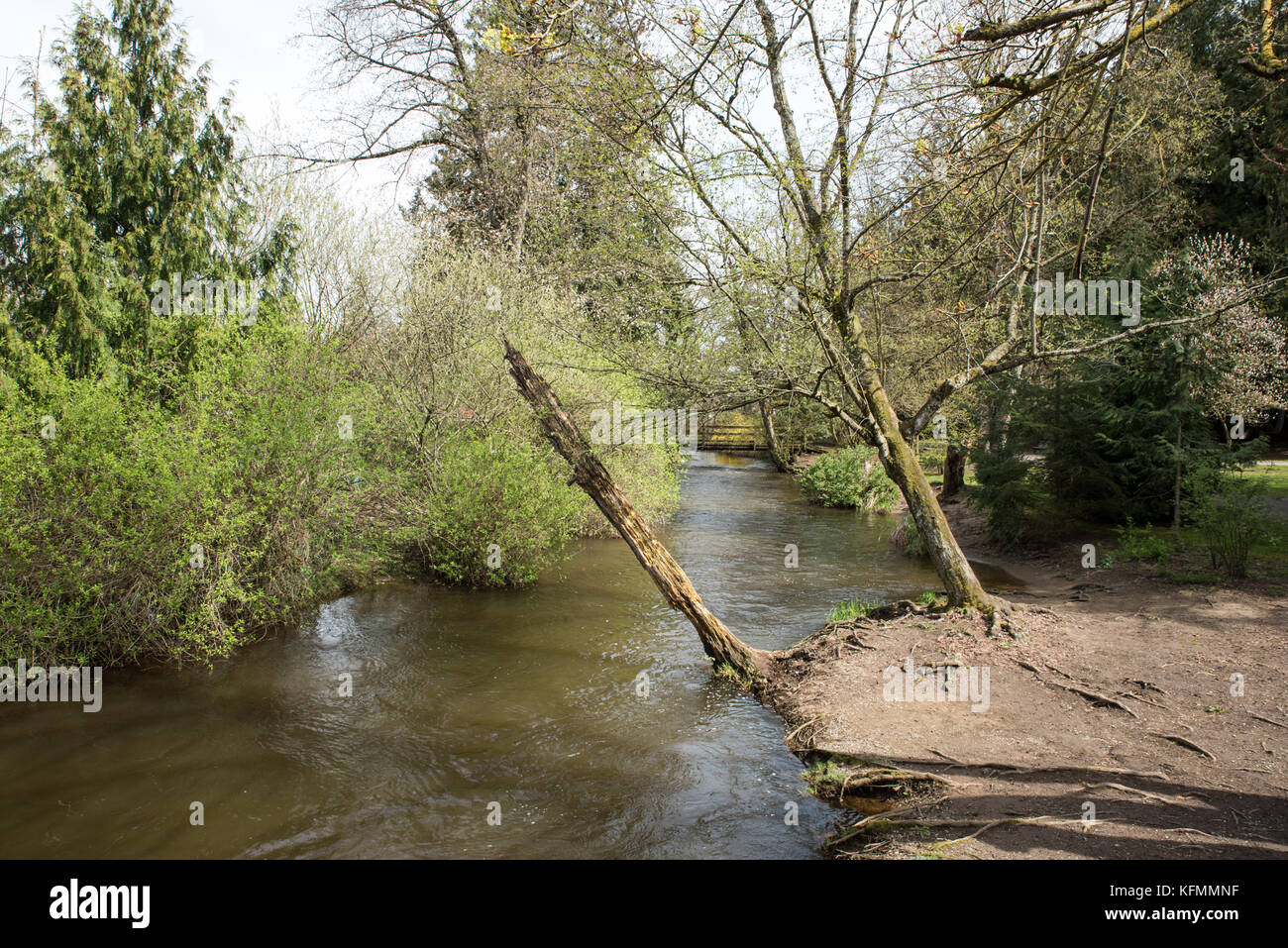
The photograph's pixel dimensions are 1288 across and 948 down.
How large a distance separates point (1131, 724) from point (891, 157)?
5924mm

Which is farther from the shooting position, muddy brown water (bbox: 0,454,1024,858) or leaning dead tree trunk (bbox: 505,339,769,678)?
leaning dead tree trunk (bbox: 505,339,769,678)

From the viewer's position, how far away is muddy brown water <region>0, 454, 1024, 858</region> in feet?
18.9

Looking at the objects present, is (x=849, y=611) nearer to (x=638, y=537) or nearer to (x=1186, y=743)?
(x=638, y=537)

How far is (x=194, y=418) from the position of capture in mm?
9102

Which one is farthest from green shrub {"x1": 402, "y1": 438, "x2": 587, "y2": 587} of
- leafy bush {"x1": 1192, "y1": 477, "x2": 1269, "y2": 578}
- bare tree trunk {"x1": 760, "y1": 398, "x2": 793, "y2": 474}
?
bare tree trunk {"x1": 760, "y1": 398, "x2": 793, "y2": 474}

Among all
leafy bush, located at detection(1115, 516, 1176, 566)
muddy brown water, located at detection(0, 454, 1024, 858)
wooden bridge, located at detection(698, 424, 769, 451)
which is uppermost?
wooden bridge, located at detection(698, 424, 769, 451)

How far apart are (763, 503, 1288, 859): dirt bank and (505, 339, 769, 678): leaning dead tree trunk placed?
0.59 m

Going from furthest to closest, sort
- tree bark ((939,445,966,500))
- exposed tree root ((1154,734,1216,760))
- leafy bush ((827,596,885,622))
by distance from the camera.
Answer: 1. tree bark ((939,445,966,500))
2. leafy bush ((827,596,885,622))
3. exposed tree root ((1154,734,1216,760))

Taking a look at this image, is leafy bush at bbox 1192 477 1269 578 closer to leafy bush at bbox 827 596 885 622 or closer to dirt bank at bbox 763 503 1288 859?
dirt bank at bbox 763 503 1288 859

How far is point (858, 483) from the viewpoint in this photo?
24109 mm

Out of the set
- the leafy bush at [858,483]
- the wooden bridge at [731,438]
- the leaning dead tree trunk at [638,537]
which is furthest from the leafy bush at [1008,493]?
the wooden bridge at [731,438]

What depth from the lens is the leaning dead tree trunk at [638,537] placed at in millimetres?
9039
